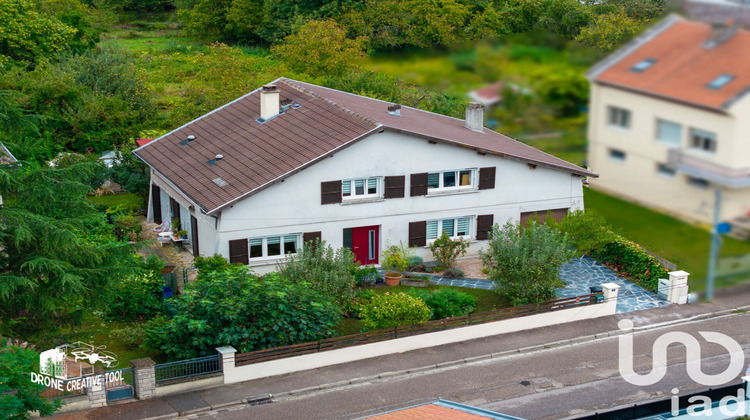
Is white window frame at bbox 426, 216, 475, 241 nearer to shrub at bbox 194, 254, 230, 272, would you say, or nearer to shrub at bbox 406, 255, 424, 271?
shrub at bbox 406, 255, 424, 271

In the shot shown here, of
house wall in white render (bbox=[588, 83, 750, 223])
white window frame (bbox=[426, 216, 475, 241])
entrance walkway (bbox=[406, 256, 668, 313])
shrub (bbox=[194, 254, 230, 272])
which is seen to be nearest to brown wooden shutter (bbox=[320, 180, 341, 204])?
white window frame (bbox=[426, 216, 475, 241])

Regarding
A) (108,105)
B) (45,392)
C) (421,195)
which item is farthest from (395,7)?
(45,392)

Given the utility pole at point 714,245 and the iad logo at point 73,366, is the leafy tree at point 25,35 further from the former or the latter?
the utility pole at point 714,245

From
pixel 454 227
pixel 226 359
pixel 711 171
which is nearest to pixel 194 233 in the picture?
pixel 226 359

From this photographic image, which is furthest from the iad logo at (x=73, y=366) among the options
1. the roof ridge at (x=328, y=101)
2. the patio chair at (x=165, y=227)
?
the roof ridge at (x=328, y=101)

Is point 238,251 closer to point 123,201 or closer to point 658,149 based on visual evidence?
point 123,201

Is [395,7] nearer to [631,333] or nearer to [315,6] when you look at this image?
[315,6]
